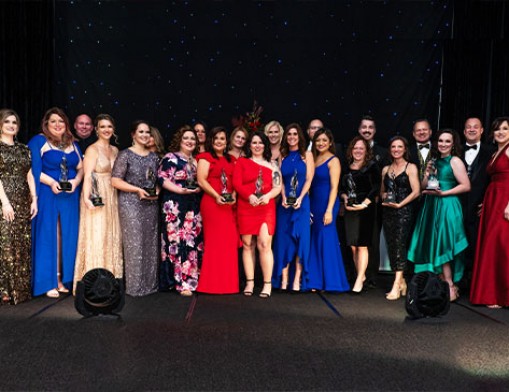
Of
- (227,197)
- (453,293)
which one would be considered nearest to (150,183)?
(227,197)

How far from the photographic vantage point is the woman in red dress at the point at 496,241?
4551 mm

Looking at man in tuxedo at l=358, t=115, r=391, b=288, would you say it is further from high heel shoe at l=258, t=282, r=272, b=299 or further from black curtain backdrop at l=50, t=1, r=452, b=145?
black curtain backdrop at l=50, t=1, r=452, b=145

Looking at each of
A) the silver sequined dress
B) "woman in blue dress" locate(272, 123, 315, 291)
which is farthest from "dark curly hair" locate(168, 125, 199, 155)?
Answer: "woman in blue dress" locate(272, 123, 315, 291)

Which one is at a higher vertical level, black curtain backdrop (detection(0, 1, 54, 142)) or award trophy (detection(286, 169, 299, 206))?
black curtain backdrop (detection(0, 1, 54, 142))

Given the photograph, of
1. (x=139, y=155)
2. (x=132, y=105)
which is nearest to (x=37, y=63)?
(x=132, y=105)

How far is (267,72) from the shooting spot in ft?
23.5

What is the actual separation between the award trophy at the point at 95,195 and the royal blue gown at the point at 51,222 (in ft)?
1.17

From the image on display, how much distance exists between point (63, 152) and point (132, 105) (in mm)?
2410

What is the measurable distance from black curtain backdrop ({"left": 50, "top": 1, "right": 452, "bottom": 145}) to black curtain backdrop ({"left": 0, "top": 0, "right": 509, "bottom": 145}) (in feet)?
0.04

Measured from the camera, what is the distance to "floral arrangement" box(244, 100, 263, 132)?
21.8 ft

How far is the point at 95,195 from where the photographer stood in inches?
179

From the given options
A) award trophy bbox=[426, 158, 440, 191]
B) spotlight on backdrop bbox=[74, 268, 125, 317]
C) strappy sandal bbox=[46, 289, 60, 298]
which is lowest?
strappy sandal bbox=[46, 289, 60, 298]

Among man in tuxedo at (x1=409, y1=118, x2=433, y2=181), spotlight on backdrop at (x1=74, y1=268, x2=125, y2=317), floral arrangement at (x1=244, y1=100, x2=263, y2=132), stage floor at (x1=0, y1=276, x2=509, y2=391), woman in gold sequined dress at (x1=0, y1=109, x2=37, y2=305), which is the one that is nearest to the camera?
stage floor at (x1=0, y1=276, x2=509, y2=391)

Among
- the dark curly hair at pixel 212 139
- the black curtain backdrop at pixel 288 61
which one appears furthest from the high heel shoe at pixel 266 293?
the black curtain backdrop at pixel 288 61
